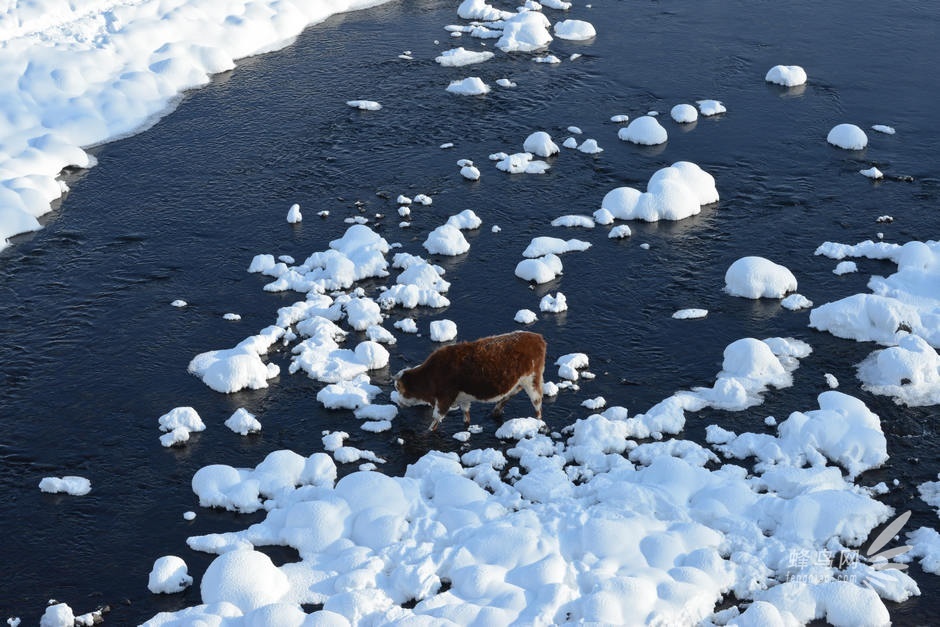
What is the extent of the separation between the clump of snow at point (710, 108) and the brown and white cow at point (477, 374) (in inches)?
639

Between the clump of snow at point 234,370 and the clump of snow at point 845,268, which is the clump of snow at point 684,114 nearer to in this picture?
the clump of snow at point 845,268

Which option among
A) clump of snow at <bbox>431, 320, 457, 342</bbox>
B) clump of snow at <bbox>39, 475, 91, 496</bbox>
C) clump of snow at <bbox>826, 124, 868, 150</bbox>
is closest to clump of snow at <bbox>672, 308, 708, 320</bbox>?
clump of snow at <bbox>431, 320, 457, 342</bbox>

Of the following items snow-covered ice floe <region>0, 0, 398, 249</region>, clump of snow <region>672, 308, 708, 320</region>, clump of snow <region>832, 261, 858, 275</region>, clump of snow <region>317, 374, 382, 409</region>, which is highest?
snow-covered ice floe <region>0, 0, 398, 249</region>

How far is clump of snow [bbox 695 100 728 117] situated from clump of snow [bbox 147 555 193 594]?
76.8 feet

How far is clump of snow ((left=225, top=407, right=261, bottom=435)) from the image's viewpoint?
2019 cm

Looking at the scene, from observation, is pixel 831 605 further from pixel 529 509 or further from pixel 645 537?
pixel 529 509

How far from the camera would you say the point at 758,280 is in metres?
24.4

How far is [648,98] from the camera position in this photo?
113 ft

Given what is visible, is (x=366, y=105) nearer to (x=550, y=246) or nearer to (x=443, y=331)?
(x=550, y=246)

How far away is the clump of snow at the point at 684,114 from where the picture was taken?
3294 cm

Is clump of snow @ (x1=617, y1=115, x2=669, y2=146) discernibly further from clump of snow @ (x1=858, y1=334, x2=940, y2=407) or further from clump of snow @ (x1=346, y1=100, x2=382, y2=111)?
clump of snow @ (x1=858, y1=334, x2=940, y2=407)

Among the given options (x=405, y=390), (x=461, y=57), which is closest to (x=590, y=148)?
(x=461, y=57)

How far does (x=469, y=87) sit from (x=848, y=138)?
479 inches

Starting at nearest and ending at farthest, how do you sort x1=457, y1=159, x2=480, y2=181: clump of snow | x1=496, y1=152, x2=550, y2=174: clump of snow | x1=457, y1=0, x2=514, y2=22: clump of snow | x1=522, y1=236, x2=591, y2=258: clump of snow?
x1=522, y1=236, x2=591, y2=258: clump of snow, x1=457, y1=159, x2=480, y2=181: clump of snow, x1=496, y1=152, x2=550, y2=174: clump of snow, x1=457, y1=0, x2=514, y2=22: clump of snow
